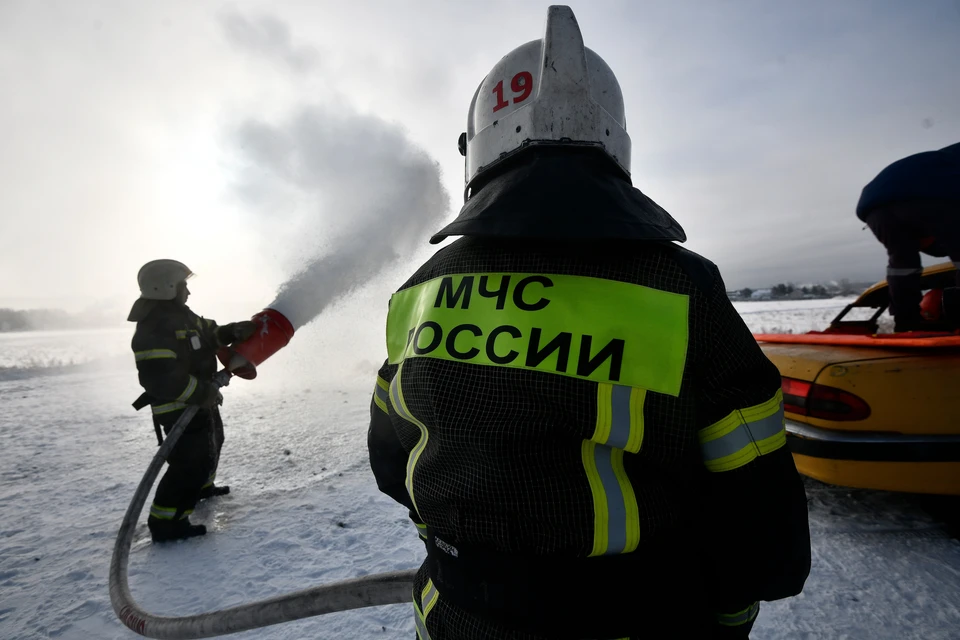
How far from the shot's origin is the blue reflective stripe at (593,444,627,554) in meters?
0.91

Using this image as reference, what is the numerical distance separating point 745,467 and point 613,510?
0.34 metres

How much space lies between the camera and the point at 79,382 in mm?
9883

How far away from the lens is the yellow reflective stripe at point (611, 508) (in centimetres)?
91

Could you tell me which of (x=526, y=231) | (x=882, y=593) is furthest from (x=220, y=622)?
(x=882, y=593)

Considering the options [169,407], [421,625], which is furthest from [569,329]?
[169,407]

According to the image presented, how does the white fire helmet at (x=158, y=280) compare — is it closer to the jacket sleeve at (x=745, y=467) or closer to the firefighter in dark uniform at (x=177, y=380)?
the firefighter in dark uniform at (x=177, y=380)

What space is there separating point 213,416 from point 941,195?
7146mm

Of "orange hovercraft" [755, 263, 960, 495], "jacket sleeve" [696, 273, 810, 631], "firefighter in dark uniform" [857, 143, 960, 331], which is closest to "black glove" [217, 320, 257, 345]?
"jacket sleeve" [696, 273, 810, 631]

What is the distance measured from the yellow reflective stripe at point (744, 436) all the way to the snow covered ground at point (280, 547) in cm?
178

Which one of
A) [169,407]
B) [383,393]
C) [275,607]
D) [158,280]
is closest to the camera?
[383,393]

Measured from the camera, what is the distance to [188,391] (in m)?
3.64

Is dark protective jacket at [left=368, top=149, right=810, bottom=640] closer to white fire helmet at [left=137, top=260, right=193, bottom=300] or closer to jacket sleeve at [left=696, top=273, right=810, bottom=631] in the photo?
jacket sleeve at [left=696, top=273, right=810, bottom=631]

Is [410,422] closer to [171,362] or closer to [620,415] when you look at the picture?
[620,415]

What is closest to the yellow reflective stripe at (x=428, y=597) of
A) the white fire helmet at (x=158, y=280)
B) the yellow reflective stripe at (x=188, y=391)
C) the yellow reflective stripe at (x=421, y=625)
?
the yellow reflective stripe at (x=421, y=625)
